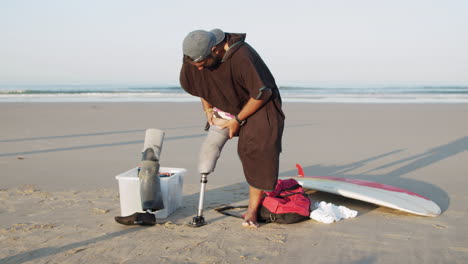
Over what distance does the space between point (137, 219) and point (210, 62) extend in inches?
56.5

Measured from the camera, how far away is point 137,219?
3.79 meters

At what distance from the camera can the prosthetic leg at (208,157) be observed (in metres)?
3.90

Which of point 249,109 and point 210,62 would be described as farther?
point 249,109

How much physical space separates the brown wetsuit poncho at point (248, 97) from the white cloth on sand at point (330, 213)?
20.9 inches

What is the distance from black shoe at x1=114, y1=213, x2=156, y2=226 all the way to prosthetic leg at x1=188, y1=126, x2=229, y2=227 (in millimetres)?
337

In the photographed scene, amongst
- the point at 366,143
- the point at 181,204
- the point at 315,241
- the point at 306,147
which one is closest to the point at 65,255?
the point at 181,204

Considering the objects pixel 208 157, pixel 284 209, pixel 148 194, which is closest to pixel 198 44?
pixel 208 157

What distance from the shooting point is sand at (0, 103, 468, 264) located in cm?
325

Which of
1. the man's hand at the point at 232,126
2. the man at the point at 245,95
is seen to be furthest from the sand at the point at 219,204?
the man's hand at the point at 232,126

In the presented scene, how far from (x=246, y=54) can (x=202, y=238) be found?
149 centimetres

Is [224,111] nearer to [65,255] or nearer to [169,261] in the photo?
[169,261]

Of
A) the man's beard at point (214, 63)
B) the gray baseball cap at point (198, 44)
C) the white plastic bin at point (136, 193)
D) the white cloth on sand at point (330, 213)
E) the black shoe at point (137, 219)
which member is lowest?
the white cloth on sand at point (330, 213)

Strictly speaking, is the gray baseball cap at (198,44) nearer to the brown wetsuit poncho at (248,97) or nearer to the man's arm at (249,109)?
the brown wetsuit poncho at (248,97)

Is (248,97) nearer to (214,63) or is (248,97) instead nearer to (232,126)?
(232,126)
